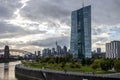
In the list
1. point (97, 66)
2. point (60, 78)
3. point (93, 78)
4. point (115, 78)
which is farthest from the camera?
point (97, 66)

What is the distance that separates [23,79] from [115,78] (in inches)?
2010

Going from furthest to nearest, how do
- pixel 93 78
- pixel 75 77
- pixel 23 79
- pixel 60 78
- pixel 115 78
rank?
pixel 23 79 → pixel 60 78 → pixel 75 77 → pixel 93 78 → pixel 115 78

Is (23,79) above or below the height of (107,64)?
below

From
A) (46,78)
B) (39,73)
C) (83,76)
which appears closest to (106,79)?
(83,76)

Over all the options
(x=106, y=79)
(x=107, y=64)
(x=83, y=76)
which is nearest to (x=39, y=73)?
(x=107, y=64)

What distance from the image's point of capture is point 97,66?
8819cm

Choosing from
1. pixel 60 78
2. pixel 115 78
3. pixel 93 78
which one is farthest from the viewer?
pixel 60 78

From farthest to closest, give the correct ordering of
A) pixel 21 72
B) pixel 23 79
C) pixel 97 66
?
pixel 21 72
pixel 23 79
pixel 97 66

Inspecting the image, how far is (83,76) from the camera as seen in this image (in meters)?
63.5

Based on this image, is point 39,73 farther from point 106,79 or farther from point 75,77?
point 106,79

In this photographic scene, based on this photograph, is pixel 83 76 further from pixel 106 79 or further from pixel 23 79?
pixel 23 79

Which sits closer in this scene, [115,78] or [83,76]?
[115,78]

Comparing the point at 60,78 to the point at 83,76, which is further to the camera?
the point at 60,78

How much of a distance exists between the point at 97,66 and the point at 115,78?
106ft
